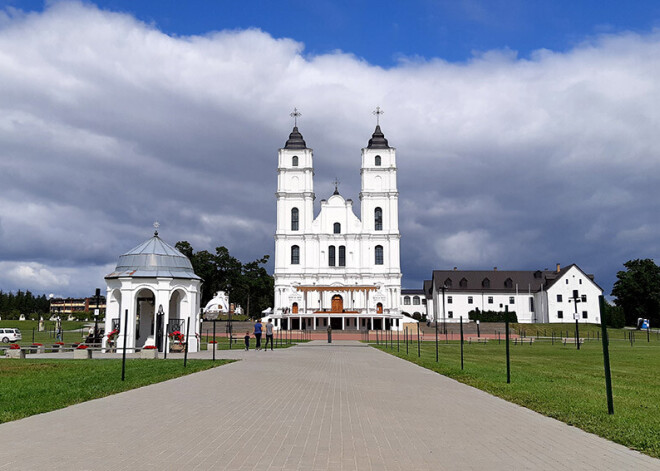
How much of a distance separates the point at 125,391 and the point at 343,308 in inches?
2468

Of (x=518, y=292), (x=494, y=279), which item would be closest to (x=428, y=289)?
(x=494, y=279)

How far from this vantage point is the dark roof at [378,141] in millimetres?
79250

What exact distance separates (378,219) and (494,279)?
27.5 metres

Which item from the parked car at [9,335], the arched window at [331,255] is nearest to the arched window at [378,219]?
the arched window at [331,255]

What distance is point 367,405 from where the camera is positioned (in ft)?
35.7

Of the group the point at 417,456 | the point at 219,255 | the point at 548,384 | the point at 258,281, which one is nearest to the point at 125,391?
the point at 417,456

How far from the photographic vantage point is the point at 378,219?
78.7 metres

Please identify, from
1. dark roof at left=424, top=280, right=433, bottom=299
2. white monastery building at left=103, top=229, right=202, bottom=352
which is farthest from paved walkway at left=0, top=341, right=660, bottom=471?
dark roof at left=424, top=280, right=433, bottom=299

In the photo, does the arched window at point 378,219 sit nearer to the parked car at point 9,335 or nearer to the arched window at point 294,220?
the arched window at point 294,220

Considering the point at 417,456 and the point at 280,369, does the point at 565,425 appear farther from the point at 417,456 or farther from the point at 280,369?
the point at 280,369

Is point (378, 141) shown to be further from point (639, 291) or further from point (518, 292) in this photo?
point (639, 291)

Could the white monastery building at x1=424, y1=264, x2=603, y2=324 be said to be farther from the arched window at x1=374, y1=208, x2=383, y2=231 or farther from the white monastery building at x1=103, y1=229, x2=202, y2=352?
the white monastery building at x1=103, y1=229, x2=202, y2=352

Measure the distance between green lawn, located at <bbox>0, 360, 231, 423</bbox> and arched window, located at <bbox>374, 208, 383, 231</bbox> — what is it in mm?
58400

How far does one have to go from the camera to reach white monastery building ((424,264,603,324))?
86688 mm
